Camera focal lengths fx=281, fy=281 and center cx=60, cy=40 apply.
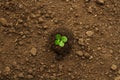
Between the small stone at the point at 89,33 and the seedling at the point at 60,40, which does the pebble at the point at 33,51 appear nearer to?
the seedling at the point at 60,40

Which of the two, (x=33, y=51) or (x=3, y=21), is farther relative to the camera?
(x=3, y=21)

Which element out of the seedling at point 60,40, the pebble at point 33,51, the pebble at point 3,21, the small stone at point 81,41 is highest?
the pebble at point 3,21

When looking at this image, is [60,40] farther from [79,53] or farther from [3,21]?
[3,21]

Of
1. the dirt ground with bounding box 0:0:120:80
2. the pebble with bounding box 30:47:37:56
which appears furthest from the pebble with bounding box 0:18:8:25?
the pebble with bounding box 30:47:37:56

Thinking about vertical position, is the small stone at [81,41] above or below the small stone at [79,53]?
above

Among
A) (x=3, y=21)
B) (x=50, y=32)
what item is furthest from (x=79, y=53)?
(x=3, y=21)

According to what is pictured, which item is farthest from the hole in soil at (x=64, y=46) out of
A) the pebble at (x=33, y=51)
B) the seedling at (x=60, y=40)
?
the pebble at (x=33, y=51)

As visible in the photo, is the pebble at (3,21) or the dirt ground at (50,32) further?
the pebble at (3,21)

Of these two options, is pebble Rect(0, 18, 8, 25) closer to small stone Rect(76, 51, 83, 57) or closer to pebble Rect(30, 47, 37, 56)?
pebble Rect(30, 47, 37, 56)
